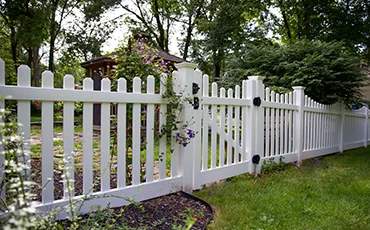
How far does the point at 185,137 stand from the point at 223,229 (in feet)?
3.16

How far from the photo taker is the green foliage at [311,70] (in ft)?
17.3

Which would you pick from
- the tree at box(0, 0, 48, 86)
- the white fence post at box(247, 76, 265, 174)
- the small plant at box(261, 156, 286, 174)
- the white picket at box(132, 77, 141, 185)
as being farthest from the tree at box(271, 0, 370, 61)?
the tree at box(0, 0, 48, 86)

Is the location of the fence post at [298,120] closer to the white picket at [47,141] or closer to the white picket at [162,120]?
the white picket at [162,120]

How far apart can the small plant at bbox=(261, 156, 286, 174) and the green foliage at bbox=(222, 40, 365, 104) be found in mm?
1815

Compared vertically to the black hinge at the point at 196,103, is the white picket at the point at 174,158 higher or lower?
lower

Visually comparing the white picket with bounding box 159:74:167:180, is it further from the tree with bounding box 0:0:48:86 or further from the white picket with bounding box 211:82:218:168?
the tree with bounding box 0:0:48:86

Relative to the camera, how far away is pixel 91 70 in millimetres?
9148

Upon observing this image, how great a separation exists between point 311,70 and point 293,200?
11.1 ft

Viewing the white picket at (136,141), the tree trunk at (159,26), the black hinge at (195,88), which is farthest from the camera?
the tree trunk at (159,26)

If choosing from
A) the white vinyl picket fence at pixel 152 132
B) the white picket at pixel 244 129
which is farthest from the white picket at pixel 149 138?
the white picket at pixel 244 129

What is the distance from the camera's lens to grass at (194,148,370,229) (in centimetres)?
220

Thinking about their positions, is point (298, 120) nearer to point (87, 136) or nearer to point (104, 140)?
point (104, 140)

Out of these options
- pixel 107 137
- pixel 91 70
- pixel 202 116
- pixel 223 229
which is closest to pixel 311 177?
pixel 202 116

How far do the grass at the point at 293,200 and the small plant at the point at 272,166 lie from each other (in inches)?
3.3
